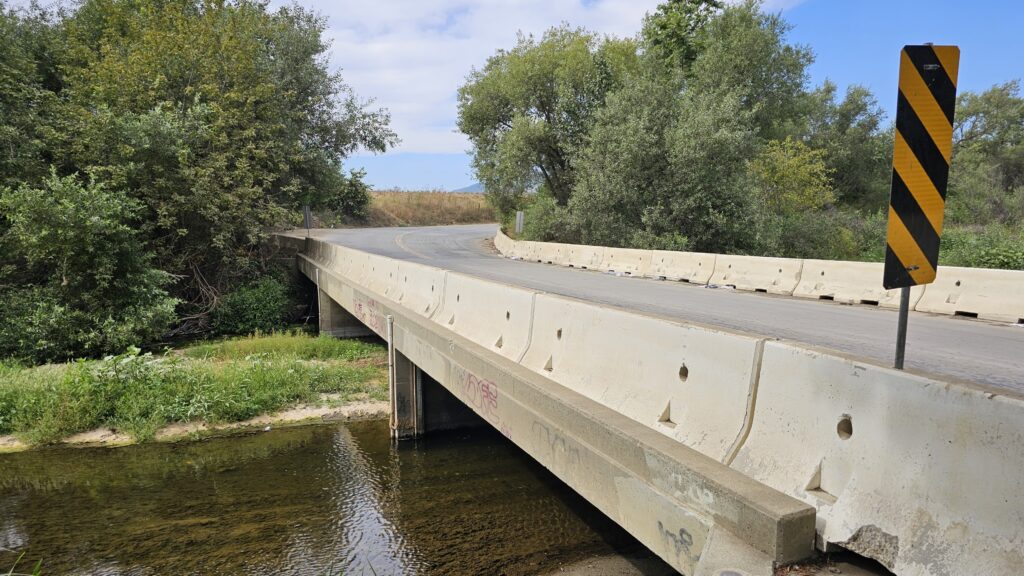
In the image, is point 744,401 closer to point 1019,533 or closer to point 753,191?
point 1019,533

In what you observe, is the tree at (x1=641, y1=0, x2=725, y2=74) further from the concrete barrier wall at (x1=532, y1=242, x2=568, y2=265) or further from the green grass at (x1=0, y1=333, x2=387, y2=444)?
the green grass at (x1=0, y1=333, x2=387, y2=444)

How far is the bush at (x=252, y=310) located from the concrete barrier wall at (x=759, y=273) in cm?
1437

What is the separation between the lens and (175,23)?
22047mm

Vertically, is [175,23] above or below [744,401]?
above

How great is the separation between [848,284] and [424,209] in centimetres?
4998

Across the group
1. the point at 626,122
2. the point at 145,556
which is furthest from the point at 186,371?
the point at 626,122

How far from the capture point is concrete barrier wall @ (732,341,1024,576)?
6.62 feet

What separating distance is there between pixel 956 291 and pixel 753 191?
1467 centimetres

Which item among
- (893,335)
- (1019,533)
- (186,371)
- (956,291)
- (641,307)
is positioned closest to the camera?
(1019,533)

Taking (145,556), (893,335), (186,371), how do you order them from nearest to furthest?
(145,556)
(893,335)
(186,371)

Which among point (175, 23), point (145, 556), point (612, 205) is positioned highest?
point (175, 23)

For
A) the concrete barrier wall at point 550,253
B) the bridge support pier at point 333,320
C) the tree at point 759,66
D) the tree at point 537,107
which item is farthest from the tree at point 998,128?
the bridge support pier at point 333,320

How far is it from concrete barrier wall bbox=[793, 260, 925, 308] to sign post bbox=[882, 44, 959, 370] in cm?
761

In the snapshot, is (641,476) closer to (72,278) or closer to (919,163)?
(919,163)
